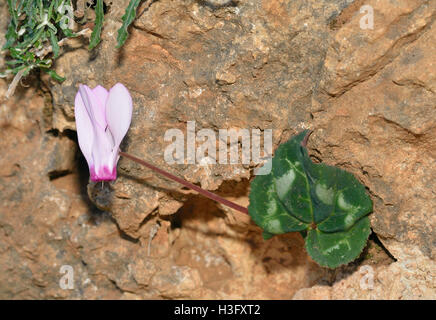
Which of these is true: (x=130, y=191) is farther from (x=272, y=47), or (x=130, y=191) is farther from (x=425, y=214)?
(x=425, y=214)

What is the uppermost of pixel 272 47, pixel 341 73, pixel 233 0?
pixel 233 0

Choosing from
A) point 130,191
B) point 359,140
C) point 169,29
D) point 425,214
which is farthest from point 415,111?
point 130,191

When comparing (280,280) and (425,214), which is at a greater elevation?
(425,214)

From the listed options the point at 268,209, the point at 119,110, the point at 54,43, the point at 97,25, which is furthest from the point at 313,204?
the point at 54,43

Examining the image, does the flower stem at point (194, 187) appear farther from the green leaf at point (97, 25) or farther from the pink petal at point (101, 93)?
the green leaf at point (97, 25)

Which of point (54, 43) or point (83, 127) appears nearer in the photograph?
point (83, 127)

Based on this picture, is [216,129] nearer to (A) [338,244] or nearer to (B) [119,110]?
(B) [119,110]
